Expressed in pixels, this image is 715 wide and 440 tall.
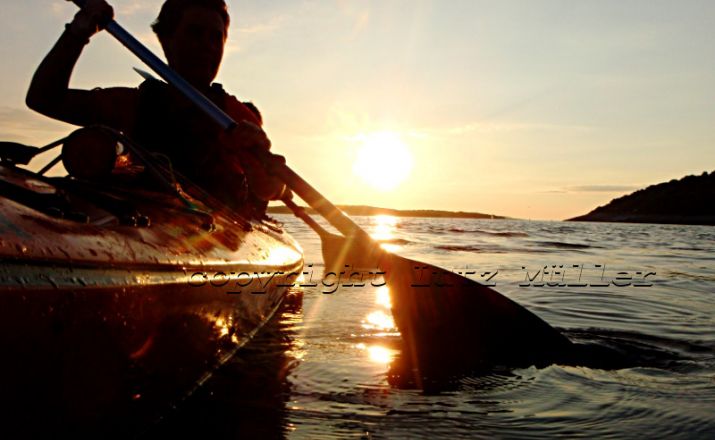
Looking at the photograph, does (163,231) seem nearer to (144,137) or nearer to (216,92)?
(144,137)

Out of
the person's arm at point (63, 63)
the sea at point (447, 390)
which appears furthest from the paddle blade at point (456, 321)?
the person's arm at point (63, 63)

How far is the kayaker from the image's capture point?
3230 millimetres

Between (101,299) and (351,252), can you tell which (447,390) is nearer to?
(351,252)

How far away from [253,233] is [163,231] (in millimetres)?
1819

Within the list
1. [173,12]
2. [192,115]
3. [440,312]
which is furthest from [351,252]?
[173,12]

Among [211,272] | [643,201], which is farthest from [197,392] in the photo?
[643,201]

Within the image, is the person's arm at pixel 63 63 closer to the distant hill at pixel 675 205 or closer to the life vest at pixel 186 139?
the life vest at pixel 186 139

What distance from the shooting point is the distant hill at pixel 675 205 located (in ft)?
260

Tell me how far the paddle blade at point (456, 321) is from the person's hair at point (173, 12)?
2.07 metres

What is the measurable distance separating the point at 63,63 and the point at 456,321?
260cm

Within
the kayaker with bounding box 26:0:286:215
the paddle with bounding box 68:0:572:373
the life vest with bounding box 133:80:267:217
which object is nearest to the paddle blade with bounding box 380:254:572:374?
the paddle with bounding box 68:0:572:373

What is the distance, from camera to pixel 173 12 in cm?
373

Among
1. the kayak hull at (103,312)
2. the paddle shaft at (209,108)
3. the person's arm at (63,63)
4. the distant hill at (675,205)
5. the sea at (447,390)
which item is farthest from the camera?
the distant hill at (675,205)

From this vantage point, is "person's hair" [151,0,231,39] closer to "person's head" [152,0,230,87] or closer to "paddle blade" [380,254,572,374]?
"person's head" [152,0,230,87]
